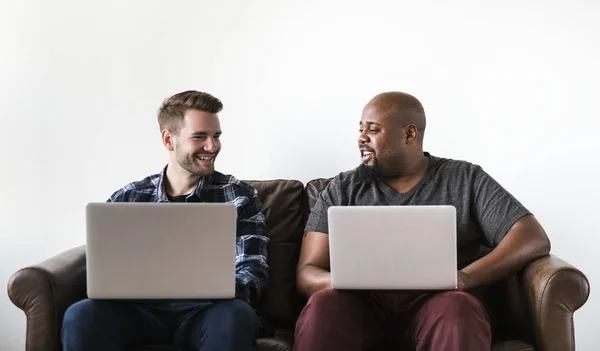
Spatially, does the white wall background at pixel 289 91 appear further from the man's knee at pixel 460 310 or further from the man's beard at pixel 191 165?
the man's knee at pixel 460 310

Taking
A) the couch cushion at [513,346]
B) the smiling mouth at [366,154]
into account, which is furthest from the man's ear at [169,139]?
the couch cushion at [513,346]

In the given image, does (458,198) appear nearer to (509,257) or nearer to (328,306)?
(509,257)

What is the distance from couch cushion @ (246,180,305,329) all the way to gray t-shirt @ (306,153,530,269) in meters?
0.15

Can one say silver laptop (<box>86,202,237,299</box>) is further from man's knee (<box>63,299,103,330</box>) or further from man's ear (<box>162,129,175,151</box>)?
man's ear (<box>162,129,175,151</box>)

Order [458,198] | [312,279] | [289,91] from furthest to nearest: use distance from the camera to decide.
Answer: [289,91], [458,198], [312,279]

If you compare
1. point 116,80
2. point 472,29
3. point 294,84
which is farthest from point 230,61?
point 472,29

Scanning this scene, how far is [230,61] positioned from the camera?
3240 millimetres

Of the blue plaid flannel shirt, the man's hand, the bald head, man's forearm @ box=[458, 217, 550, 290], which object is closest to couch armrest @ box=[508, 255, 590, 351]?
man's forearm @ box=[458, 217, 550, 290]

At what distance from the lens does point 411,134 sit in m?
2.79

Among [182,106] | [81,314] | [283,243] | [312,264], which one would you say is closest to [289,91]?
[182,106]

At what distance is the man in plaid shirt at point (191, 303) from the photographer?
2215 mm

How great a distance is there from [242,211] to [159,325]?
50 centimetres

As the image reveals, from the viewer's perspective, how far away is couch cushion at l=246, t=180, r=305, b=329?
2.73 m

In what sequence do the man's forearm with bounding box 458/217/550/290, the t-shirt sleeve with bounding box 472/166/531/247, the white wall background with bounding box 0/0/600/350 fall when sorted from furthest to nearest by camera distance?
the white wall background with bounding box 0/0/600/350 → the t-shirt sleeve with bounding box 472/166/531/247 → the man's forearm with bounding box 458/217/550/290
